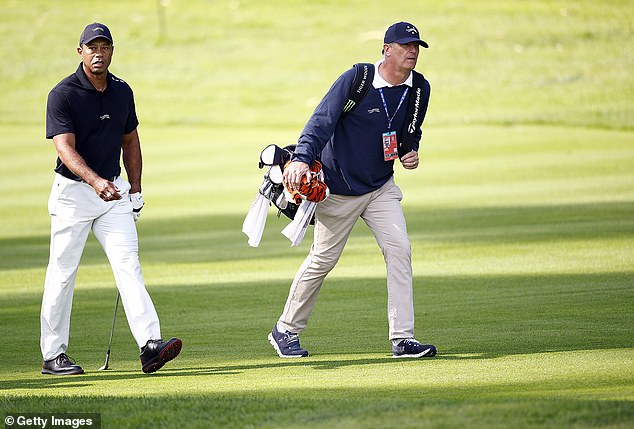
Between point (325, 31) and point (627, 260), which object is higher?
point (325, 31)

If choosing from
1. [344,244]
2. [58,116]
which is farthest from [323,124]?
[58,116]

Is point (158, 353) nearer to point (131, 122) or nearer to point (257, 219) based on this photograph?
point (257, 219)

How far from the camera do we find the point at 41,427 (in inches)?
245

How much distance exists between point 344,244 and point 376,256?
6591 mm

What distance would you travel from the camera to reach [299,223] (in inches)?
354

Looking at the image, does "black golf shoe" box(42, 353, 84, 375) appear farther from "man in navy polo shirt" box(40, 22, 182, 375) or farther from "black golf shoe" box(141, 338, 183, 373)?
"black golf shoe" box(141, 338, 183, 373)

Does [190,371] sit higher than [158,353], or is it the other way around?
[158,353]

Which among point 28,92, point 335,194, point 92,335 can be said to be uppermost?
point 28,92

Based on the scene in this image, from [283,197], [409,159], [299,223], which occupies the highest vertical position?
[409,159]

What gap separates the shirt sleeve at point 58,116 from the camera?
27.7ft

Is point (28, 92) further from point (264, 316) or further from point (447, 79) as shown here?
point (264, 316)

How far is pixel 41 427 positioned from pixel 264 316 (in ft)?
16.4

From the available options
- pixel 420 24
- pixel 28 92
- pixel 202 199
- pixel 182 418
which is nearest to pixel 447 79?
pixel 420 24

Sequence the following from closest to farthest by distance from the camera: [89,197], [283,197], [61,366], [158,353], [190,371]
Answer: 1. [158,353]
2. [190,371]
3. [61,366]
4. [89,197]
5. [283,197]
